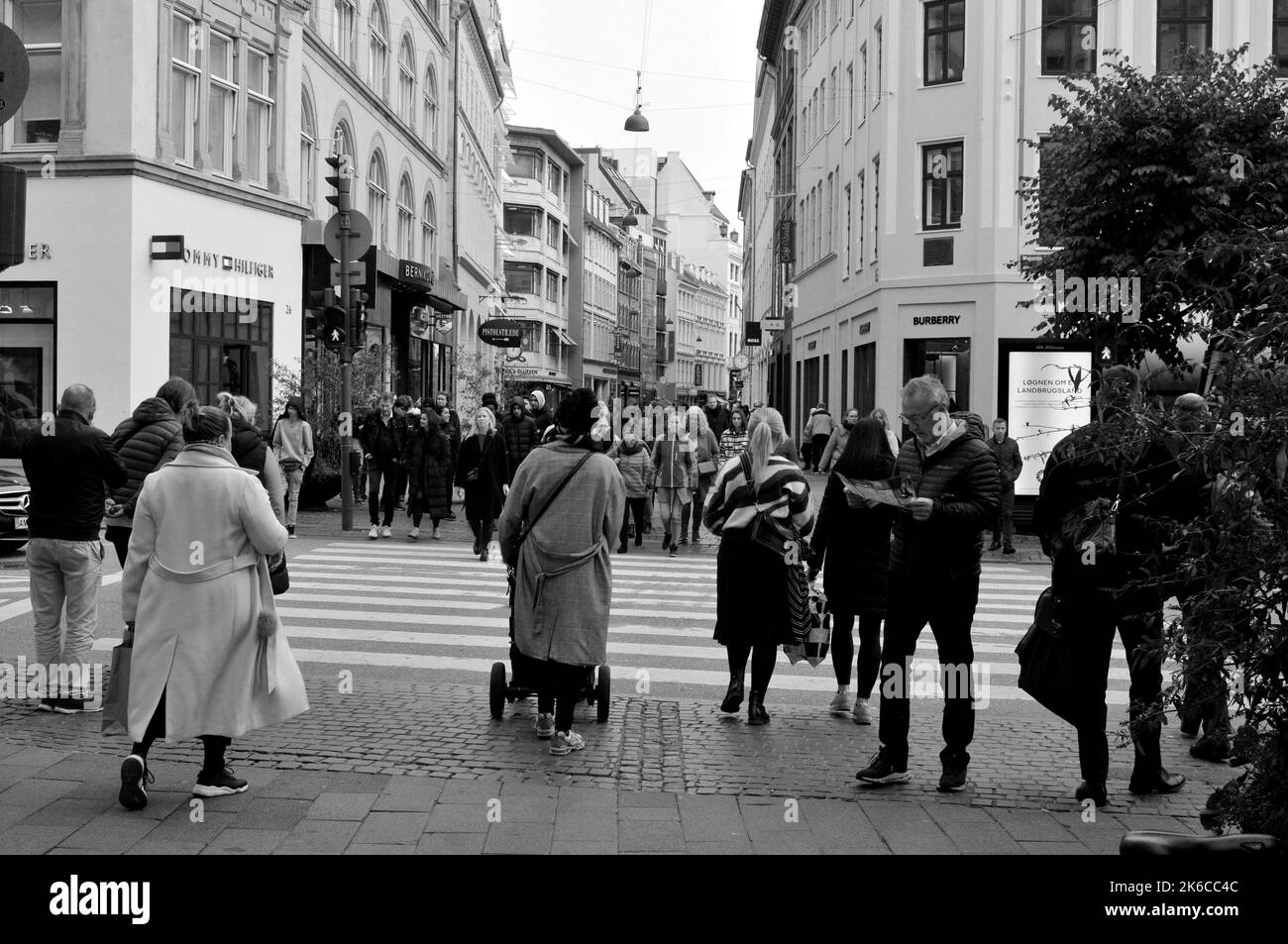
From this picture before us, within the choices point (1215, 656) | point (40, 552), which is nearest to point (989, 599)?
point (40, 552)

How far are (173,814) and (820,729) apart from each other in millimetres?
3737

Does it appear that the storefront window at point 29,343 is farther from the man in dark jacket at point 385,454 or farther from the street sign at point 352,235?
the man in dark jacket at point 385,454

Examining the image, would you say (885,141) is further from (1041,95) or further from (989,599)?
(989,599)

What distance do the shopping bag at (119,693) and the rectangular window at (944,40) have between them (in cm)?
2534

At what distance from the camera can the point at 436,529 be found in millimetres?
19859

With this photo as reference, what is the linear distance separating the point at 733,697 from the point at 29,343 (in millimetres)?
17276

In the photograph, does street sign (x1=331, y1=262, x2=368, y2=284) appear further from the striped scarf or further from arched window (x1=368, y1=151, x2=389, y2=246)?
arched window (x1=368, y1=151, x2=389, y2=246)

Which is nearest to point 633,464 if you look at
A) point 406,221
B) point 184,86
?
point 184,86

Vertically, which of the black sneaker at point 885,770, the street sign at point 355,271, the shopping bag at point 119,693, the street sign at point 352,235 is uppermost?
the street sign at point 352,235

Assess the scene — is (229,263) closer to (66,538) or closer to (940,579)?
(66,538)

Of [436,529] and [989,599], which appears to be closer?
[989,599]

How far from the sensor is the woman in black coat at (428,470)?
19.1 m

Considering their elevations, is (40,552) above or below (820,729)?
above

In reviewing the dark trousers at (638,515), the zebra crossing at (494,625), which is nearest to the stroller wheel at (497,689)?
the zebra crossing at (494,625)
